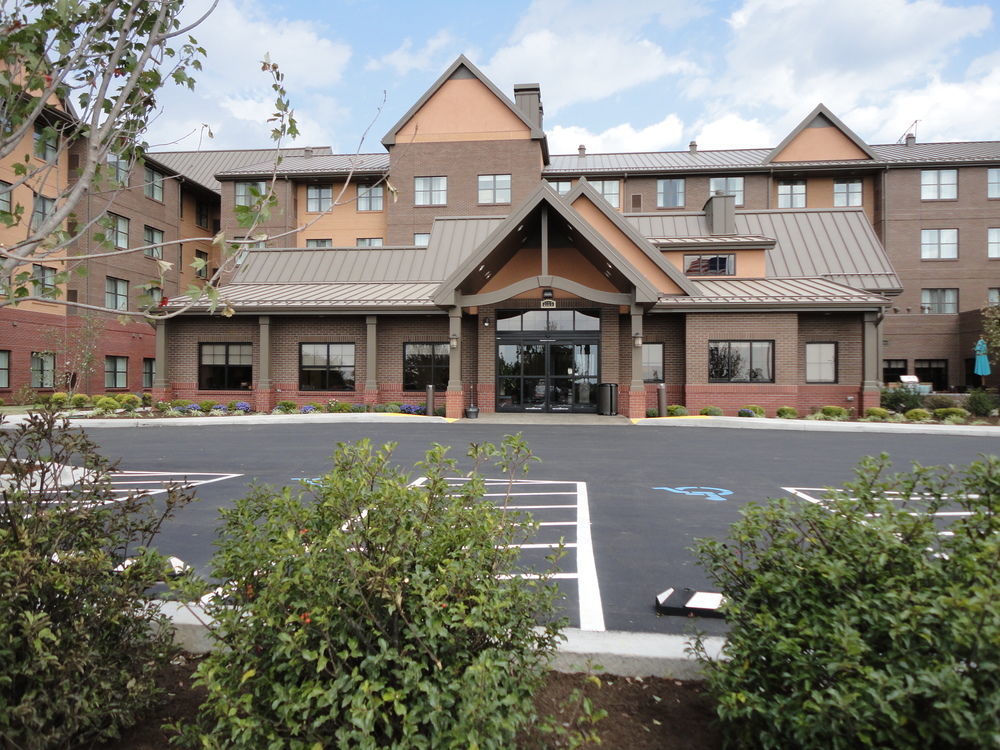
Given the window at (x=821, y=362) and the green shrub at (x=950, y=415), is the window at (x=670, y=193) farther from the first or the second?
the green shrub at (x=950, y=415)

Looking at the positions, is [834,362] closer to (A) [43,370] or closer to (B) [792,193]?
(B) [792,193]

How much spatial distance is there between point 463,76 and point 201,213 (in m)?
21.4

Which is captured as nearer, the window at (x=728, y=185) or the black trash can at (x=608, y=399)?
the black trash can at (x=608, y=399)

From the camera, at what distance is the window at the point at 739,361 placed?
21.7 meters

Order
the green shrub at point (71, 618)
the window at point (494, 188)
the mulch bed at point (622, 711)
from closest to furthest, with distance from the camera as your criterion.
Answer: the green shrub at point (71, 618)
the mulch bed at point (622, 711)
the window at point (494, 188)

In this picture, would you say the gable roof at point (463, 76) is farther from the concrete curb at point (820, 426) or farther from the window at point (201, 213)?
the concrete curb at point (820, 426)

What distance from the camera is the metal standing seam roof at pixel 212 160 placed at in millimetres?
43594

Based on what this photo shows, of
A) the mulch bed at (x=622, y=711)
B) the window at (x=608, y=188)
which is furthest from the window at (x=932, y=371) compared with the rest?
the mulch bed at (x=622, y=711)

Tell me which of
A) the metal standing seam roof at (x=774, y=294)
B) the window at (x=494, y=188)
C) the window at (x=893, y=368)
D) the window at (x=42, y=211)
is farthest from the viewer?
the window at (x=893, y=368)

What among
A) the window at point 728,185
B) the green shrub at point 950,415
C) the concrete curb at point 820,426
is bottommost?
the concrete curb at point 820,426

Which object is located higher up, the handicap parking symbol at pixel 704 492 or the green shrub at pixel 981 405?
the green shrub at pixel 981 405

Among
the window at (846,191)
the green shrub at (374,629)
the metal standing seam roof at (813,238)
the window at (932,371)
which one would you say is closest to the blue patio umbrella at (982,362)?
the window at (932,371)

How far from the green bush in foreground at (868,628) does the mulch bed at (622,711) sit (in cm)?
25

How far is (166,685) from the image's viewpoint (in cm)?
295
